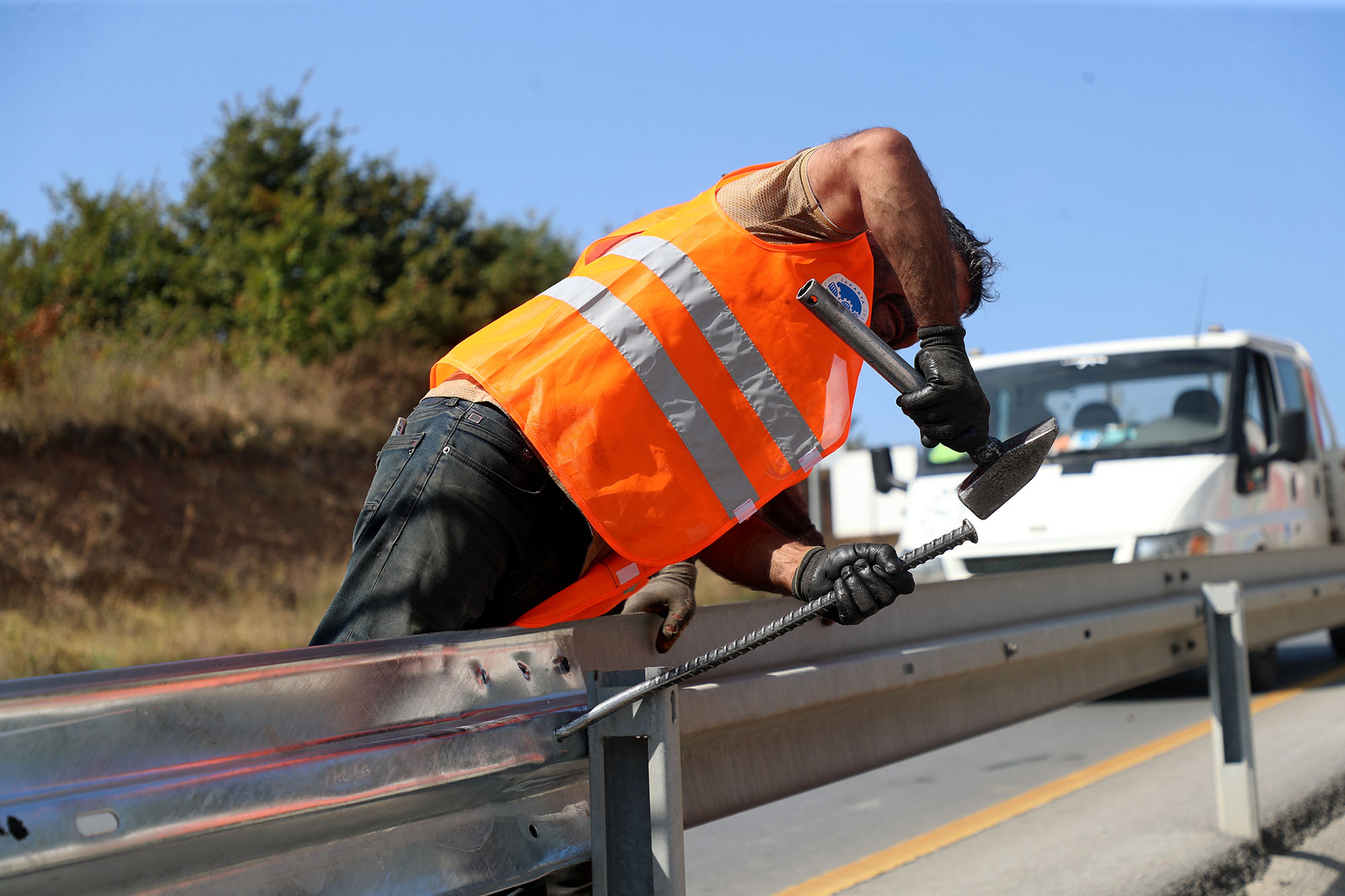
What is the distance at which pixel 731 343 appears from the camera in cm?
240

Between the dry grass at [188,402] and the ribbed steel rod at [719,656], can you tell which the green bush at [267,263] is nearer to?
the dry grass at [188,402]

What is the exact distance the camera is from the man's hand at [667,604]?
223 cm

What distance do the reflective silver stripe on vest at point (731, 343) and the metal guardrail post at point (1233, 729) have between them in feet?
7.57

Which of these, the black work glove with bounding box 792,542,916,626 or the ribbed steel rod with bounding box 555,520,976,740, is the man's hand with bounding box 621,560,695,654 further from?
the ribbed steel rod with bounding box 555,520,976,740

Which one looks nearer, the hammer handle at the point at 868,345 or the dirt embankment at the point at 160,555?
the hammer handle at the point at 868,345

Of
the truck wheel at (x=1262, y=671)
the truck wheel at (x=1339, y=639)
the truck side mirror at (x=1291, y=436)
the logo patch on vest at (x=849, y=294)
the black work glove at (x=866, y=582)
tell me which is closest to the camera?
the black work glove at (x=866, y=582)

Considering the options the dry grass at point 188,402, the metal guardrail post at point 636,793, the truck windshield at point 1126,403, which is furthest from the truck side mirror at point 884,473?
the dry grass at point 188,402

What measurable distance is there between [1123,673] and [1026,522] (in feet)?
11.3

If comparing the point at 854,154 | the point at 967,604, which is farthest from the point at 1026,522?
the point at 854,154

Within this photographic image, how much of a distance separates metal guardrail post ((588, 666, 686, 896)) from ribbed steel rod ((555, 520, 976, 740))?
0.09 ft

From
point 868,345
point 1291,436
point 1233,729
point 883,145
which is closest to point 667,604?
point 868,345

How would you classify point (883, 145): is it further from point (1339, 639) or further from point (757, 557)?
point (1339, 639)

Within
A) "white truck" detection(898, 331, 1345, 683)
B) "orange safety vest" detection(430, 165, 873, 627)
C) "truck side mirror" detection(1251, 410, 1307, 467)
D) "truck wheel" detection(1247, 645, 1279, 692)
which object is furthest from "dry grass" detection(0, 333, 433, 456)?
"orange safety vest" detection(430, 165, 873, 627)

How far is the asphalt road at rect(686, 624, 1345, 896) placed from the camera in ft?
14.4
